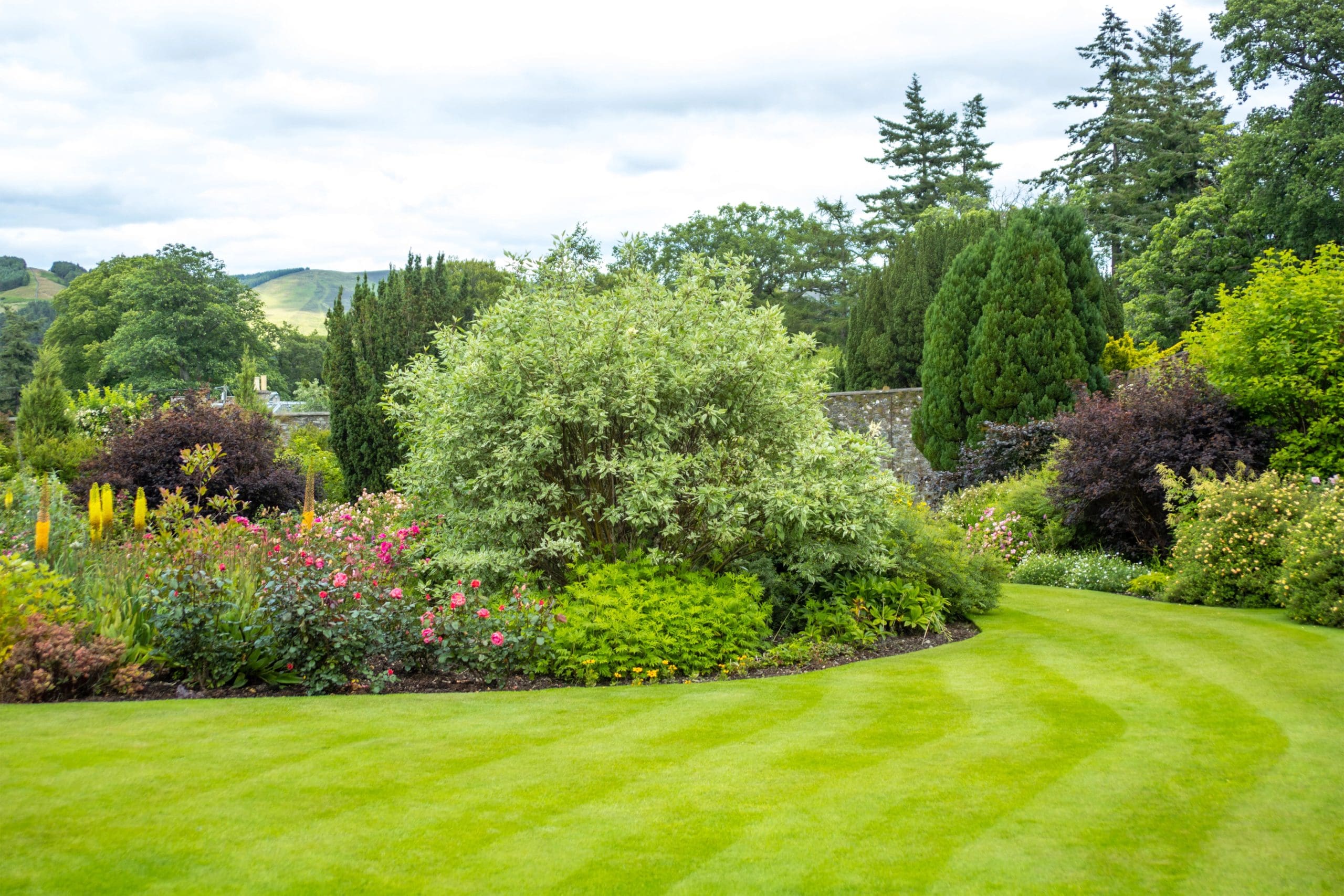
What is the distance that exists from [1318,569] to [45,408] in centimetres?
2240

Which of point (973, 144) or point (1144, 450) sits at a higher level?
point (973, 144)

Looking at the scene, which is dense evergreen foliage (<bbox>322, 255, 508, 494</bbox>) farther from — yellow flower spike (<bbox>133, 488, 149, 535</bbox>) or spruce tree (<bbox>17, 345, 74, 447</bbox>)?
spruce tree (<bbox>17, 345, 74, 447</bbox>)

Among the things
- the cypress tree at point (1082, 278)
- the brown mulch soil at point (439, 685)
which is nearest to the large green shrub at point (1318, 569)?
the brown mulch soil at point (439, 685)

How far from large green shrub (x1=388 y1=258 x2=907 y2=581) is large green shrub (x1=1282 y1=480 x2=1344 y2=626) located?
12.4 feet

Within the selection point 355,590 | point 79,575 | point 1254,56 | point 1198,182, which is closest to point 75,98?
point 79,575

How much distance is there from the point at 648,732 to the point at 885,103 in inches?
1745

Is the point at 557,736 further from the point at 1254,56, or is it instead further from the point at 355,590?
the point at 1254,56

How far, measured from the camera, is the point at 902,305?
86.9ft

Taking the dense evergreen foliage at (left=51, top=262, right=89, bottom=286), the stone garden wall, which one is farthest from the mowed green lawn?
the dense evergreen foliage at (left=51, top=262, right=89, bottom=286)

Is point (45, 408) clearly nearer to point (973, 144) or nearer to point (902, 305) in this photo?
point (902, 305)

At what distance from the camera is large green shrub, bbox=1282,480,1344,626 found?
26.6ft

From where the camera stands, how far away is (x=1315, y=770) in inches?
174

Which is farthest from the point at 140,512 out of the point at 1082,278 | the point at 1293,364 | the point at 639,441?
the point at 1082,278

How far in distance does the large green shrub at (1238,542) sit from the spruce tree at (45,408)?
805 inches
